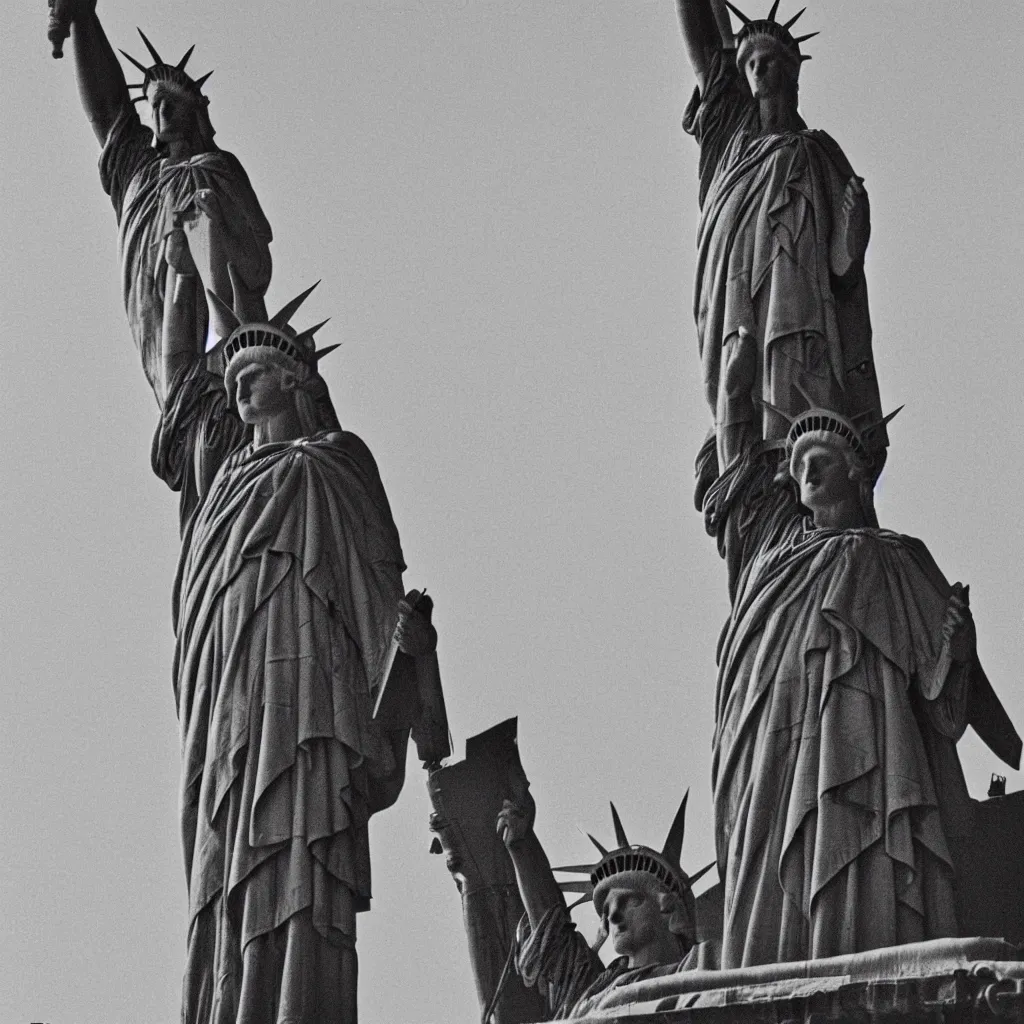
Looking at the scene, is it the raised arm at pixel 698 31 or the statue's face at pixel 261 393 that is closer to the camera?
the statue's face at pixel 261 393

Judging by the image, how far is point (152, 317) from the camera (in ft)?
66.1

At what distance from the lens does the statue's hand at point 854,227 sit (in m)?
17.8

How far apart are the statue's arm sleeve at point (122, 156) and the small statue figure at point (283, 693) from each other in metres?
2.35

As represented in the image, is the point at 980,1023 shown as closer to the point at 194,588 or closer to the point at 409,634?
the point at 409,634

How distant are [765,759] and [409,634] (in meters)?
2.34

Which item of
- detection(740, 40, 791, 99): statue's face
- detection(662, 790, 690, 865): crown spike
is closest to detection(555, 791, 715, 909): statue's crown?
detection(662, 790, 690, 865): crown spike

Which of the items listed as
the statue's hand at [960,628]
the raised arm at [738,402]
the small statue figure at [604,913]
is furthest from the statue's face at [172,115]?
the statue's hand at [960,628]

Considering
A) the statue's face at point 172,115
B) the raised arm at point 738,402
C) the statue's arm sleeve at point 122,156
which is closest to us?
the raised arm at point 738,402

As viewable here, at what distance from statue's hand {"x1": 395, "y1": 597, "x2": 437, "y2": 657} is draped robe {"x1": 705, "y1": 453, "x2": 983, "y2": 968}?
67.2 inches

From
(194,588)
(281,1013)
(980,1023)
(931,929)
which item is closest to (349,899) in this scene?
(281,1013)

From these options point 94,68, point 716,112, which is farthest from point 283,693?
point 94,68

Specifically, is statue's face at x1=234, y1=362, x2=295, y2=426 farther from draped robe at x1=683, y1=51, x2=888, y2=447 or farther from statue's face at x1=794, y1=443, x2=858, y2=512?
statue's face at x1=794, y1=443, x2=858, y2=512

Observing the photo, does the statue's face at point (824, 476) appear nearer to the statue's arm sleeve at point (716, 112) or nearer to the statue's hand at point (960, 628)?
the statue's hand at point (960, 628)

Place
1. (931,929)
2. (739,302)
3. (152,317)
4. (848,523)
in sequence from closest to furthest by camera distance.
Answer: (931,929) < (848,523) < (739,302) < (152,317)
